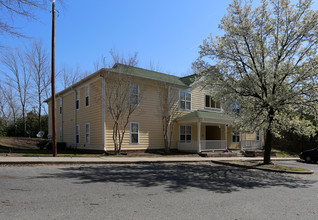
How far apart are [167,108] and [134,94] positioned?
11.0 ft

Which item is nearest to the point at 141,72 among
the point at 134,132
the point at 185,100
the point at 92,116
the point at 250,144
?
the point at 185,100

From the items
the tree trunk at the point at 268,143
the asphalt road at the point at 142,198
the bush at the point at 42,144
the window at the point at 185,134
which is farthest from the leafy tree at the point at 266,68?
the bush at the point at 42,144

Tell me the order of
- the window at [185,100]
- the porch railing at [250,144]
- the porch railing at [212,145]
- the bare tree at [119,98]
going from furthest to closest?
the porch railing at [250,144], the window at [185,100], the porch railing at [212,145], the bare tree at [119,98]

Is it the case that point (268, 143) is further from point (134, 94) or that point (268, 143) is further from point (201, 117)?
point (134, 94)

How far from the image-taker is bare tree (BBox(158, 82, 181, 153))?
19.5 metres

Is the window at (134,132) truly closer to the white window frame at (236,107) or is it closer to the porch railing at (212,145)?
the porch railing at (212,145)

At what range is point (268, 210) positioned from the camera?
5426mm

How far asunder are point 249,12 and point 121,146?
38.3 ft

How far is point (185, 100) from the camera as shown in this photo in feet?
70.3

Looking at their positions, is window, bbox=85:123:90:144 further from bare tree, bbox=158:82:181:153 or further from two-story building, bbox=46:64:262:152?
bare tree, bbox=158:82:181:153

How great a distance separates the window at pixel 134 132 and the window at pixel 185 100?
4.74 metres

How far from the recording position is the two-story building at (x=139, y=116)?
1747cm

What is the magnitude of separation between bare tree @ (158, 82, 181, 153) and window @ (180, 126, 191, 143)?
56.5 inches

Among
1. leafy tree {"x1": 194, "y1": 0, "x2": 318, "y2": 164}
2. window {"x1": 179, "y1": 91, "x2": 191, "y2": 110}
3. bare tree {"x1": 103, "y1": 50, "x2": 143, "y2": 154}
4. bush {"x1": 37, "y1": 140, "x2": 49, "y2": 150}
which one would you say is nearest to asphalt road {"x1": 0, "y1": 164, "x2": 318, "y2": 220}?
leafy tree {"x1": 194, "y1": 0, "x2": 318, "y2": 164}
